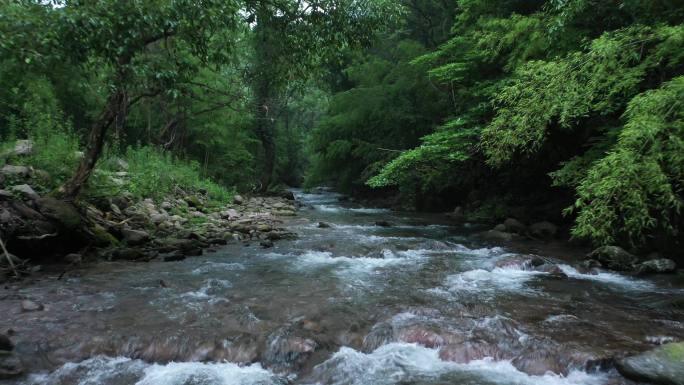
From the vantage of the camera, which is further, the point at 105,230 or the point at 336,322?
the point at 105,230

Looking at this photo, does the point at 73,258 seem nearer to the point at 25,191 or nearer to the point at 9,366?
the point at 25,191

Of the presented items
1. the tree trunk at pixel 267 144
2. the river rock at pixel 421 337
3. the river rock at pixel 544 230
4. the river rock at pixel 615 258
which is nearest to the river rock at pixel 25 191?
the river rock at pixel 421 337

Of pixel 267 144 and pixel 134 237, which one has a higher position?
pixel 267 144

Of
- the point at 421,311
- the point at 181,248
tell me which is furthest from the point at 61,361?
the point at 181,248

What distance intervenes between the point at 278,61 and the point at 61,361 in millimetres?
6437

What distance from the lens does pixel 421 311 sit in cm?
593

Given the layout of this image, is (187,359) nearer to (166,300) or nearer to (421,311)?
(166,300)

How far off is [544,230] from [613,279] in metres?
4.46

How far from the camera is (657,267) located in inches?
316

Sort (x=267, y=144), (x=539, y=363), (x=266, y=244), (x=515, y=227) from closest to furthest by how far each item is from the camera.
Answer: (x=539, y=363), (x=266, y=244), (x=515, y=227), (x=267, y=144)

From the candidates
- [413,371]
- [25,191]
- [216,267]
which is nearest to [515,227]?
[216,267]

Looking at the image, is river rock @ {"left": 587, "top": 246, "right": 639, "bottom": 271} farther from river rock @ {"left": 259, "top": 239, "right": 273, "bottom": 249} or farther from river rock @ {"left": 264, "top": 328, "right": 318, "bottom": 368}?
river rock @ {"left": 259, "top": 239, "right": 273, "bottom": 249}

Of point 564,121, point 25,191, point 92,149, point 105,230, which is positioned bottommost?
point 105,230

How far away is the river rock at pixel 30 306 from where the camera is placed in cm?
560
